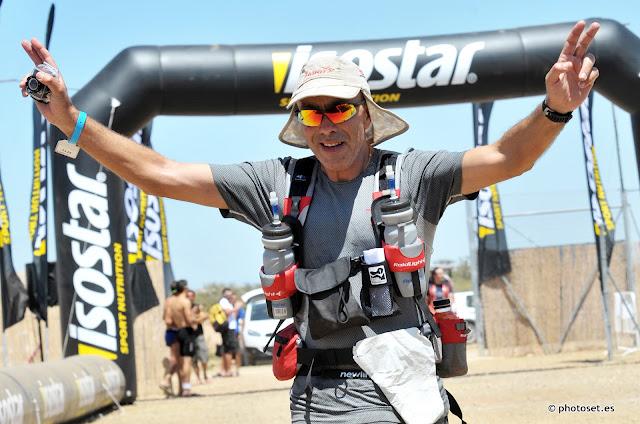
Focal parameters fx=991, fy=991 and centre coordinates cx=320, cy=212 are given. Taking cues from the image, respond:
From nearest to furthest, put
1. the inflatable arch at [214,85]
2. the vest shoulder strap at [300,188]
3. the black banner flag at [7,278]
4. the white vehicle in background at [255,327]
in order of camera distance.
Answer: the vest shoulder strap at [300,188], the inflatable arch at [214,85], the black banner flag at [7,278], the white vehicle in background at [255,327]

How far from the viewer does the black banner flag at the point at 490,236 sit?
16.9m

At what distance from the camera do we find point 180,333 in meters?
14.3

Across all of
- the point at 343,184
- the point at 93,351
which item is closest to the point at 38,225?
the point at 93,351

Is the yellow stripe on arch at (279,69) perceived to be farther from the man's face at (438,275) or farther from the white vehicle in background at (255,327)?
the white vehicle in background at (255,327)

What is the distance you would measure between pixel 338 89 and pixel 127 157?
73 centimetres

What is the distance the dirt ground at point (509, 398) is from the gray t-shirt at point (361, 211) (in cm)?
552

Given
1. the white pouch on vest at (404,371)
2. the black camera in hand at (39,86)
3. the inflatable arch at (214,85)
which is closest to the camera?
the white pouch on vest at (404,371)

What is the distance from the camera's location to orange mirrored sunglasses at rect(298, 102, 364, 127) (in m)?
3.25

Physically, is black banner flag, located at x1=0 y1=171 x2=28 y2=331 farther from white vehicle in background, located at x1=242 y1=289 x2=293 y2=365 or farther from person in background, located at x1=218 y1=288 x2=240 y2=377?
white vehicle in background, located at x1=242 y1=289 x2=293 y2=365

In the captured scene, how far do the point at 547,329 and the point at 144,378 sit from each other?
728 centimetres

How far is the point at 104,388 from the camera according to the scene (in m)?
10.6

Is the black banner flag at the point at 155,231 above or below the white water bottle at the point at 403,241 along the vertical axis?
above

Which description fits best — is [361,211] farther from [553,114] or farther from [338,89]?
[553,114]
